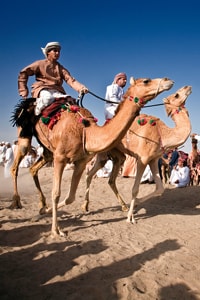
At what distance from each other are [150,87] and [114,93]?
2.17 metres

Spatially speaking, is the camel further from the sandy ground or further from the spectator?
the spectator

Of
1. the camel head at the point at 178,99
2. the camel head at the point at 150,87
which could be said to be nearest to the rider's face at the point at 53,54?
the camel head at the point at 150,87

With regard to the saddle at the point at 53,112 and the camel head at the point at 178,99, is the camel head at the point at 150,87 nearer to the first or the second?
the saddle at the point at 53,112

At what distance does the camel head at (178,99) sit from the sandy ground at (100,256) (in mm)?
2398

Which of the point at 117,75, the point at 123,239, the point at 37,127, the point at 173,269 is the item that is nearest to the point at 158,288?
the point at 173,269

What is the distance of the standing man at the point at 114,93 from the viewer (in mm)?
6660

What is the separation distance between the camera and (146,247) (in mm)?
4234

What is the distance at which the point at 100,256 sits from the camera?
3.80 m

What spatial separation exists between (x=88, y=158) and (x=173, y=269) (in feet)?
7.50

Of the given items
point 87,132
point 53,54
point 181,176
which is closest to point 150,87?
point 87,132

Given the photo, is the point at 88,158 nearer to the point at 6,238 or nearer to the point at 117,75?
the point at 6,238

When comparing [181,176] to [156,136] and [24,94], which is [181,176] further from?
[24,94]

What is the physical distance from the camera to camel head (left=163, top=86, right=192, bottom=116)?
644cm

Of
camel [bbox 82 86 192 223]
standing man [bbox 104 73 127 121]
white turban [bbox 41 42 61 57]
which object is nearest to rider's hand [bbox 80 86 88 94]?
white turban [bbox 41 42 61 57]
